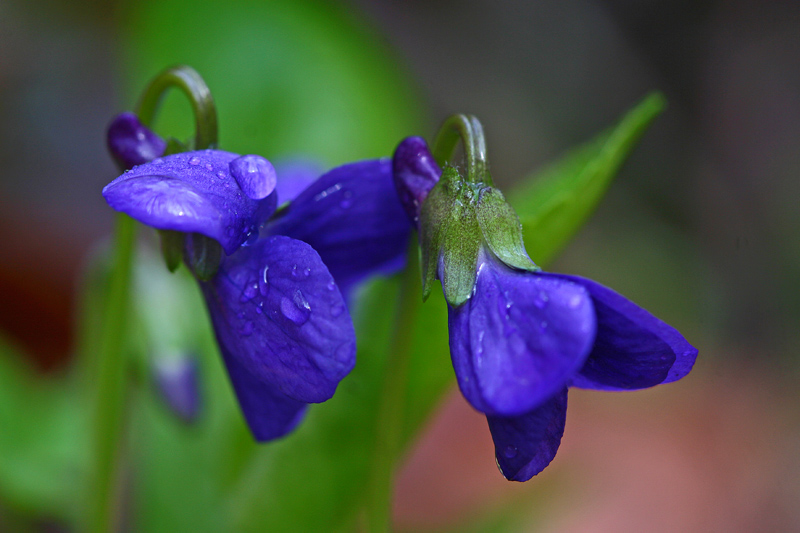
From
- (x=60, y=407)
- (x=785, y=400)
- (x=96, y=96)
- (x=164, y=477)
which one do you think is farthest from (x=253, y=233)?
(x=96, y=96)

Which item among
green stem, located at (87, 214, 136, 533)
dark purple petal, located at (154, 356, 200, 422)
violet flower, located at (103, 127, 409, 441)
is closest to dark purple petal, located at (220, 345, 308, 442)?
violet flower, located at (103, 127, 409, 441)

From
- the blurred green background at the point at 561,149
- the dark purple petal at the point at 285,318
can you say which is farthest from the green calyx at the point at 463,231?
the blurred green background at the point at 561,149

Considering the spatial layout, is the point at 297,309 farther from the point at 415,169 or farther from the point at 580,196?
the point at 580,196

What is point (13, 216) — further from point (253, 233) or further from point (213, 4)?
point (253, 233)

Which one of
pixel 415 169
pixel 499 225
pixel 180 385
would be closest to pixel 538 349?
pixel 499 225

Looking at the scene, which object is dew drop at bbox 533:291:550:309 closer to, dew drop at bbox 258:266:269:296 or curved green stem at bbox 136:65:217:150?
dew drop at bbox 258:266:269:296

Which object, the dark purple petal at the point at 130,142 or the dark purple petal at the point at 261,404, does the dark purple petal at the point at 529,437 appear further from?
the dark purple petal at the point at 130,142
